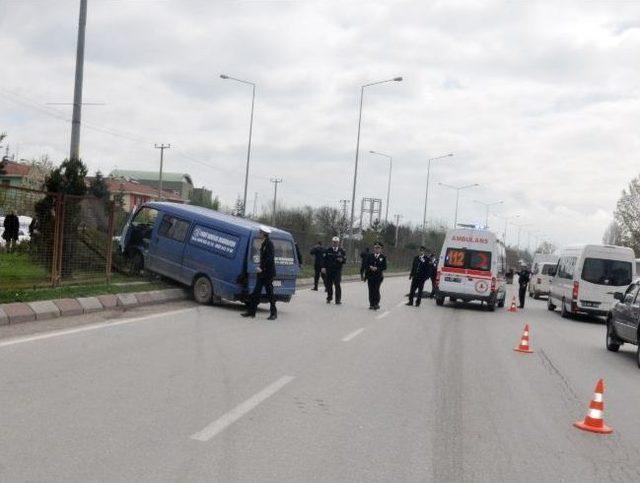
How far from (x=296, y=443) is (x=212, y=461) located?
82 cm

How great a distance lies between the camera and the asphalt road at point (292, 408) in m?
5.05

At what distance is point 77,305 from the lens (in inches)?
509

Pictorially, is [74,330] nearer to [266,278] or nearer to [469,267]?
[266,278]

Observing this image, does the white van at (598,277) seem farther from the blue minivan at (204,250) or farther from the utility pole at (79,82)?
the utility pole at (79,82)

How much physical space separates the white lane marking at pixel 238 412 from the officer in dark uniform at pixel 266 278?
6.38 metres

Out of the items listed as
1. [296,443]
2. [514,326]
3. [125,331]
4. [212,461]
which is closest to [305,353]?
[125,331]

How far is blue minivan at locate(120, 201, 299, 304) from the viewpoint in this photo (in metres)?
15.6

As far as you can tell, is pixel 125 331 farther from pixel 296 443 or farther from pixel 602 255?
pixel 602 255

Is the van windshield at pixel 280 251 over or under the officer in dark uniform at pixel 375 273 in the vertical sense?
over

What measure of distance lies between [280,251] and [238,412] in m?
10.3

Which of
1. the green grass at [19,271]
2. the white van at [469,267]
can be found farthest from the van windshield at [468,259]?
the green grass at [19,271]

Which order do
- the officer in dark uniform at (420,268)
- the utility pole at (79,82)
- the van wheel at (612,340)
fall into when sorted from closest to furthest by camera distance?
the van wheel at (612,340), the utility pole at (79,82), the officer in dark uniform at (420,268)

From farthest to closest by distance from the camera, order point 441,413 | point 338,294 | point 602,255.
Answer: point 602,255
point 338,294
point 441,413

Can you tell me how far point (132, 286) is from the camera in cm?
1612
